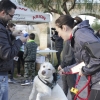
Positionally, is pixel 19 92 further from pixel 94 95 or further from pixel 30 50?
pixel 94 95

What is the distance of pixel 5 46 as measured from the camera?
262 centimetres

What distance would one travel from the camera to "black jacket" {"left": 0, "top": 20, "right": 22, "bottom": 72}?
2.62 meters

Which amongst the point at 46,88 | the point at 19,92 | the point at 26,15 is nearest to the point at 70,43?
the point at 46,88

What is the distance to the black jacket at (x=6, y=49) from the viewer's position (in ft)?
8.58

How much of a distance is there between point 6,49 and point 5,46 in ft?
0.11

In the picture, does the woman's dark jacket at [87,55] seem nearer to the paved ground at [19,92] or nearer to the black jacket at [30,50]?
the paved ground at [19,92]

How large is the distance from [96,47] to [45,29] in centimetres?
1604

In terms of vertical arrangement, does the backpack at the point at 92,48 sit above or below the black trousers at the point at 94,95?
above

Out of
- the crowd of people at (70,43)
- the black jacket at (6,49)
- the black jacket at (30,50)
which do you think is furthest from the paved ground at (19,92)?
the black jacket at (6,49)

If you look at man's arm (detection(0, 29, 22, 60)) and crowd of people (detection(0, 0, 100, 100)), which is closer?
crowd of people (detection(0, 0, 100, 100))

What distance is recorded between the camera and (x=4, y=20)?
2.83 metres

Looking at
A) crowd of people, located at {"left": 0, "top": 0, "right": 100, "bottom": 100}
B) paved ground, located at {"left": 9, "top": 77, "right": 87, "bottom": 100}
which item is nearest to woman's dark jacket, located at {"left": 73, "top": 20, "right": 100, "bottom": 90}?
crowd of people, located at {"left": 0, "top": 0, "right": 100, "bottom": 100}

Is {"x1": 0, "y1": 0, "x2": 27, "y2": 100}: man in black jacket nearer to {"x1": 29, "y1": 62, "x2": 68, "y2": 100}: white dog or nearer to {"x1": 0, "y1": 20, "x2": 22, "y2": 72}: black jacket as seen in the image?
{"x1": 0, "y1": 20, "x2": 22, "y2": 72}: black jacket

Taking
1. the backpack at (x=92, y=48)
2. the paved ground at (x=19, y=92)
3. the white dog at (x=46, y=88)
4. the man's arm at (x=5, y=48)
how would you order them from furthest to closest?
the paved ground at (x=19, y=92) < the white dog at (x=46, y=88) < the man's arm at (x=5, y=48) < the backpack at (x=92, y=48)
